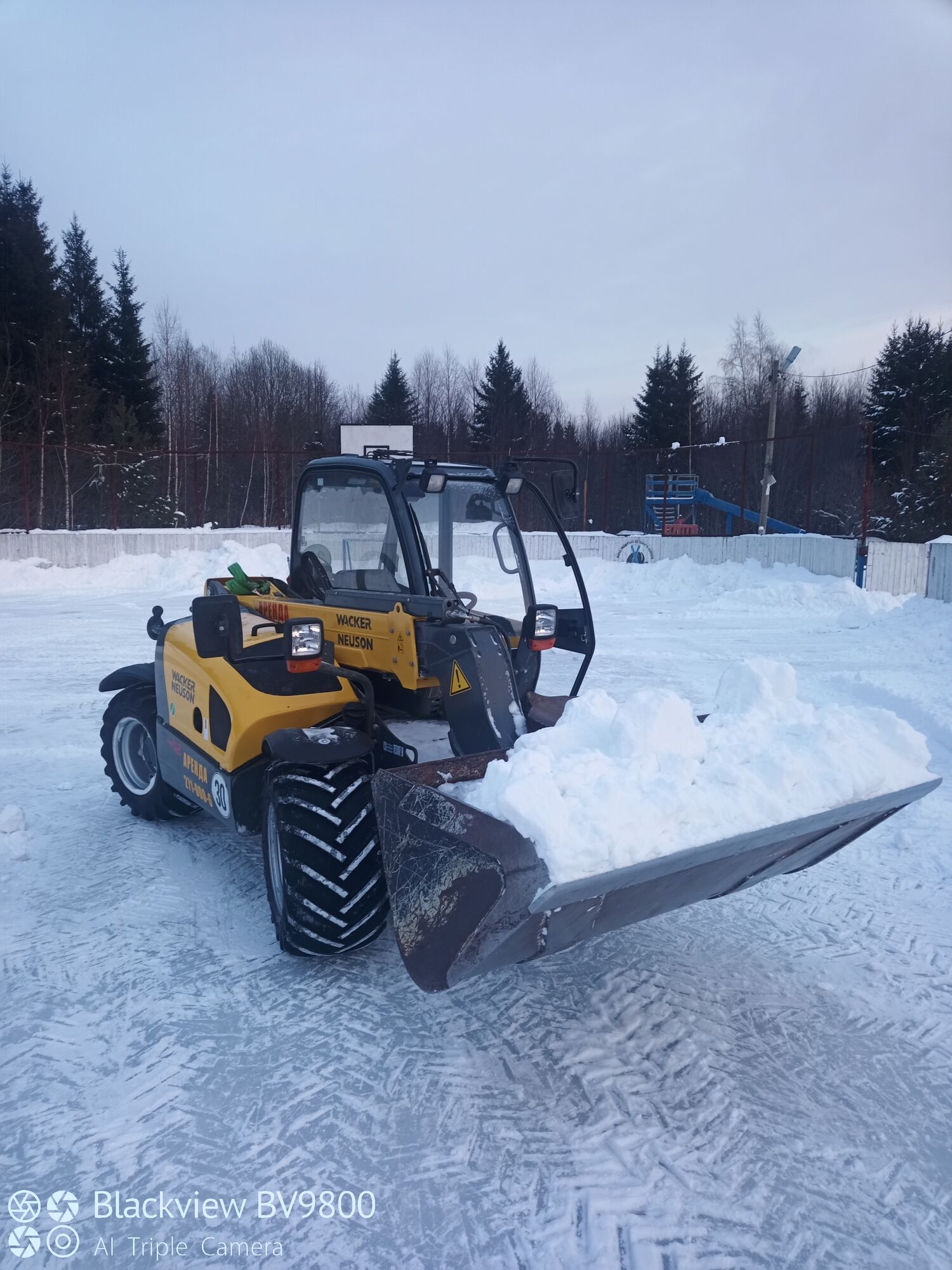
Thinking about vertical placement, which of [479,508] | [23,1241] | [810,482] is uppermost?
[810,482]

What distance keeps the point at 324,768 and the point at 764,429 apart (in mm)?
43851

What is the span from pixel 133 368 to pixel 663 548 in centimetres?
2663

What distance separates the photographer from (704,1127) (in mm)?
2787

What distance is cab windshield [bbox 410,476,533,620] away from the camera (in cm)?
436

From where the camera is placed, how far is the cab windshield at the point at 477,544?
4355mm

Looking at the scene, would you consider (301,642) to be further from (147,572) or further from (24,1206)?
(147,572)

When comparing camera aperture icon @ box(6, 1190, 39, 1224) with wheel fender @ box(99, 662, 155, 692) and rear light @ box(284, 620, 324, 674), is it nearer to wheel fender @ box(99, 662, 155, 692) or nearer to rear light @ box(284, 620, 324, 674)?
rear light @ box(284, 620, 324, 674)

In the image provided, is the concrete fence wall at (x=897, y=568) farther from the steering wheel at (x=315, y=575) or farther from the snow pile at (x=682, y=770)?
the snow pile at (x=682, y=770)

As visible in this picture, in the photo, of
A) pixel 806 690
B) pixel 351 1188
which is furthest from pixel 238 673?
pixel 806 690

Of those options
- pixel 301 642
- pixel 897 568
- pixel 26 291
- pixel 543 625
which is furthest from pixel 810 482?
pixel 26 291

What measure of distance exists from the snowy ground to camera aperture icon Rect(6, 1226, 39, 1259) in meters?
0.11

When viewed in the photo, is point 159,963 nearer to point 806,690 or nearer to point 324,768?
point 324,768

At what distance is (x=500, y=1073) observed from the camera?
307 centimetres

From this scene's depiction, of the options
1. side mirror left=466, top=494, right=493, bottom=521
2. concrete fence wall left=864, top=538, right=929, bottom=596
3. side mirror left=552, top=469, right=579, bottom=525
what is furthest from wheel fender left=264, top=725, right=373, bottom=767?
concrete fence wall left=864, top=538, right=929, bottom=596
